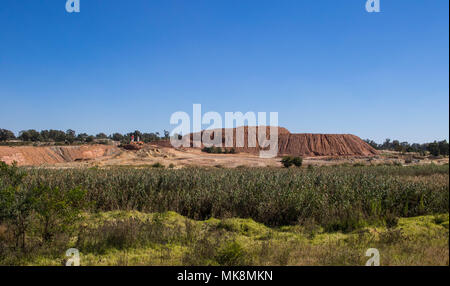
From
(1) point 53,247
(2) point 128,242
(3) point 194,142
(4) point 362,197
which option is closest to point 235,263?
(2) point 128,242

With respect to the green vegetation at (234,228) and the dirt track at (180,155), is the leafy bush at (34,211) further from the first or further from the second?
the dirt track at (180,155)

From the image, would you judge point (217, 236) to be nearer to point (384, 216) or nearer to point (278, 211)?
point (278, 211)

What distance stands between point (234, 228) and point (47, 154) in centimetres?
4179

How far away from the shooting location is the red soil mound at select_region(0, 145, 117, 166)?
115 feet

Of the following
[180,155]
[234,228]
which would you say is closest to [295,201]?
[234,228]

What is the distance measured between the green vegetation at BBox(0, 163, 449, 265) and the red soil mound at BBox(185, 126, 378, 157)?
2587 inches

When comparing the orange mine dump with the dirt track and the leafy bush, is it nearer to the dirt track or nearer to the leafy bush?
the dirt track

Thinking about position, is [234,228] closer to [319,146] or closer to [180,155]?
[180,155]

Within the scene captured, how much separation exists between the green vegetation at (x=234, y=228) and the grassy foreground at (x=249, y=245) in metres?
0.02

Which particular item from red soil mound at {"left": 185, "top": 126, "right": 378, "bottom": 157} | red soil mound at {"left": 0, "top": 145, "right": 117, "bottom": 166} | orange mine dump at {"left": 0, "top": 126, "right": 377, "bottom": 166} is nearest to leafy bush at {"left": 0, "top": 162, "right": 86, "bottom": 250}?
orange mine dump at {"left": 0, "top": 126, "right": 377, "bottom": 166}

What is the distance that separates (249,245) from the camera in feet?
18.1

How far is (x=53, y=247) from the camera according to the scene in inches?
208

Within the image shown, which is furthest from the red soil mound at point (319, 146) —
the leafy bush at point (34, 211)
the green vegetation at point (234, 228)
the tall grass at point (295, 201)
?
the leafy bush at point (34, 211)

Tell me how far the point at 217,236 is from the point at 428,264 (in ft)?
11.4
